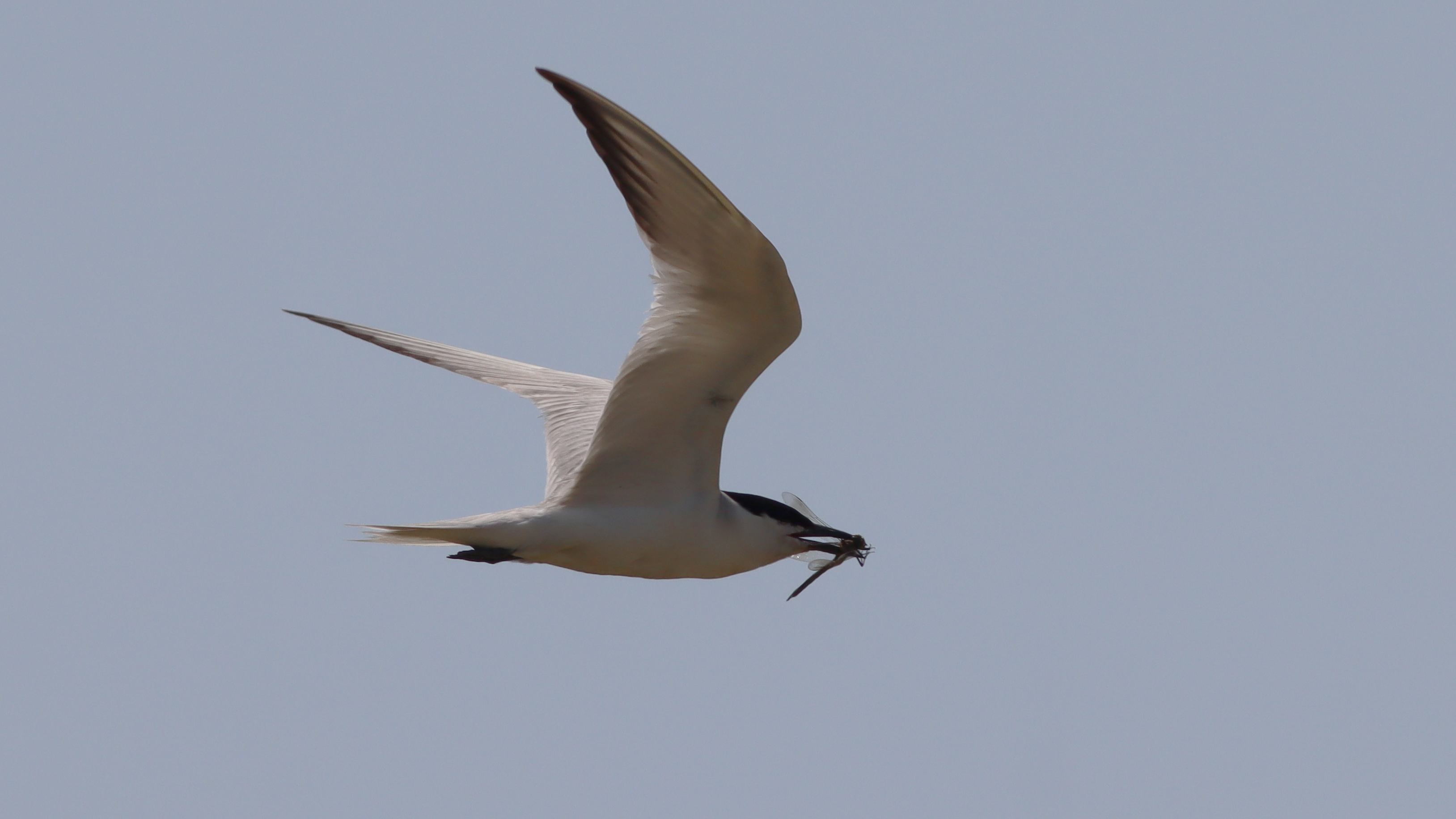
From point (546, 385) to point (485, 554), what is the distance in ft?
7.72

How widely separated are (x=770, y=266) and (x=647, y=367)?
3.22ft

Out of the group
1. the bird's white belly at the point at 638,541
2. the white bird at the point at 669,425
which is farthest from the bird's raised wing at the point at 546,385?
the bird's white belly at the point at 638,541

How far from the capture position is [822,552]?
289 inches

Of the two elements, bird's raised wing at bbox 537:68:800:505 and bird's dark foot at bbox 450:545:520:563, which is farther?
bird's dark foot at bbox 450:545:520:563

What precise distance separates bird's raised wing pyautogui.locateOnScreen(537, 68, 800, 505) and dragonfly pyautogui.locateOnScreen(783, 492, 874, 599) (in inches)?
31.8

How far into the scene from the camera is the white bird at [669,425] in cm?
486

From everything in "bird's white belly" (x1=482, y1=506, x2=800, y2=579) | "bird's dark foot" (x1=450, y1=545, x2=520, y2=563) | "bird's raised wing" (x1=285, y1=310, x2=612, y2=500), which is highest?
"bird's raised wing" (x1=285, y1=310, x2=612, y2=500)

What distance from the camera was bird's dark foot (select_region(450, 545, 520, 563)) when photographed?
6.23 metres

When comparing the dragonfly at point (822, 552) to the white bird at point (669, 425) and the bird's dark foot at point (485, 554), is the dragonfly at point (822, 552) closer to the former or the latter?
the white bird at point (669, 425)

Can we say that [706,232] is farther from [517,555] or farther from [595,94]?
[517,555]

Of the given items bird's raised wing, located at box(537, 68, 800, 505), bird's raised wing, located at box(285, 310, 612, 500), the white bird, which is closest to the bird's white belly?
the white bird

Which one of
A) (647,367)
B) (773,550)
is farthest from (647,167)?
(773,550)

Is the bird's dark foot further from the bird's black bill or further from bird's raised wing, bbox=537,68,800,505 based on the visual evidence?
the bird's black bill

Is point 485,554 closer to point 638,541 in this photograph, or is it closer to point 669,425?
point 638,541
